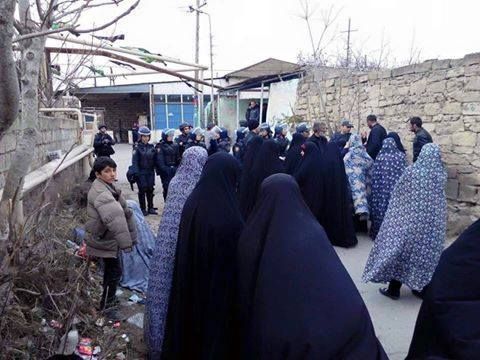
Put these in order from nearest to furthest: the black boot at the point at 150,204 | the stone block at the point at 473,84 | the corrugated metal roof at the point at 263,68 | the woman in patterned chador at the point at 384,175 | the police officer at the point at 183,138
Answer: the woman in patterned chador at the point at 384,175 < the stone block at the point at 473,84 < the black boot at the point at 150,204 < the police officer at the point at 183,138 < the corrugated metal roof at the point at 263,68

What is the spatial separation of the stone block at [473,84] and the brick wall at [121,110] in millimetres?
25164

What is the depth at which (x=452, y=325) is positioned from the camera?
1755mm

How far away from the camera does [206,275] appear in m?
2.56

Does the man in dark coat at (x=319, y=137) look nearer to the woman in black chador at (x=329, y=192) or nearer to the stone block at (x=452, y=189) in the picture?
the woman in black chador at (x=329, y=192)

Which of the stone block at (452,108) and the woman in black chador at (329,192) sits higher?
the stone block at (452,108)

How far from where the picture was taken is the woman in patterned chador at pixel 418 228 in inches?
159

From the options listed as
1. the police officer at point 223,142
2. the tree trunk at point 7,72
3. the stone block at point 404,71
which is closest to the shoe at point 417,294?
the tree trunk at point 7,72

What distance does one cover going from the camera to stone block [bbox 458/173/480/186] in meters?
6.28

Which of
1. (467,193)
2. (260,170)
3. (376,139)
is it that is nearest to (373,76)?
(376,139)

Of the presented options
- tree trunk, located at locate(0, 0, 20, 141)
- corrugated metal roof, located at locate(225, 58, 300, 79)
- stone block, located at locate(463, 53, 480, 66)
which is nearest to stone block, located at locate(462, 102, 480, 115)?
stone block, located at locate(463, 53, 480, 66)

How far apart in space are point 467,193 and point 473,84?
161 centimetres

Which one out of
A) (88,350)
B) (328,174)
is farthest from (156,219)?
(88,350)

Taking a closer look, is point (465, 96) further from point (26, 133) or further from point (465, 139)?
point (26, 133)

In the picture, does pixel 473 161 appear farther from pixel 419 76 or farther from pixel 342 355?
pixel 342 355
